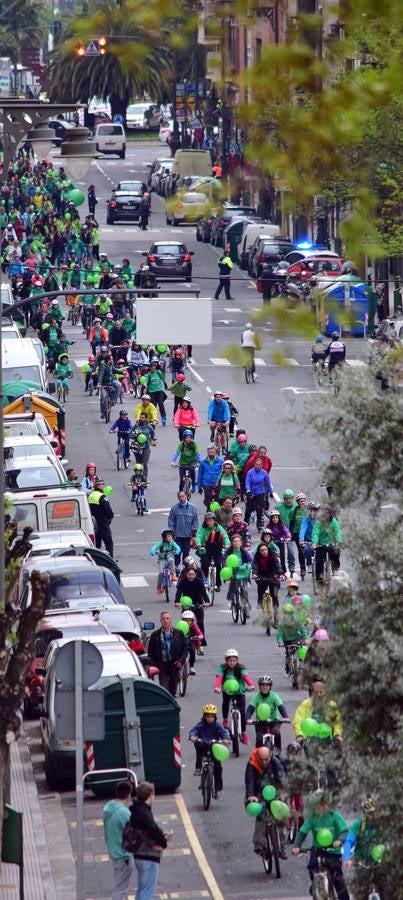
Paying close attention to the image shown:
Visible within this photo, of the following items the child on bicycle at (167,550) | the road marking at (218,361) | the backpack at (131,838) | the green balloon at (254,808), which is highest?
the backpack at (131,838)

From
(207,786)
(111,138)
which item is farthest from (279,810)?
(111,138)

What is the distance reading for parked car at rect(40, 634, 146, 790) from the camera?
2047 centimetres

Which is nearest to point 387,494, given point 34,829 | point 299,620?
point 299,620

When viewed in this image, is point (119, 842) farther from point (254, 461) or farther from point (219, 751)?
point (254, 461)

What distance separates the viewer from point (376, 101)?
7.67 meters

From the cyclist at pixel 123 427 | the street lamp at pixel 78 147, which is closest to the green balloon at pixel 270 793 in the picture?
the street lamp at pixel 78 147

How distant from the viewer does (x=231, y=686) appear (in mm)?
20984

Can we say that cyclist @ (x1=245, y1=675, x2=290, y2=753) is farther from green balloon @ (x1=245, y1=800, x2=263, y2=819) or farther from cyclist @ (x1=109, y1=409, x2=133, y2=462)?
cyclist @ (x1=109, y1=409, x2=133, y2=462)

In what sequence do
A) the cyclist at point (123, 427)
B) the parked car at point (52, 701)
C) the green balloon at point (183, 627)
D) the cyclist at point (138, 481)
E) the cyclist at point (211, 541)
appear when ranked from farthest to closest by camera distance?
1. the cyclist at point (123, 427)
2. the cyclist at point (138, 481)
3. the cyclist at point (211, 541)
4. the green balloon at point (183, 627)
5. the parked car at point (52, 701)

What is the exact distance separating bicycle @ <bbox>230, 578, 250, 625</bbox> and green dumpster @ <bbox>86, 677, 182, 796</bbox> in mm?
6821

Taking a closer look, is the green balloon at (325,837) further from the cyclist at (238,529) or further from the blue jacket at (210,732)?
the cyclist at (238,529)

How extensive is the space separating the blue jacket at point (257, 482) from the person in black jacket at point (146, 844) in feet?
52.4

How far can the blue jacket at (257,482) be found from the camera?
31641 mm

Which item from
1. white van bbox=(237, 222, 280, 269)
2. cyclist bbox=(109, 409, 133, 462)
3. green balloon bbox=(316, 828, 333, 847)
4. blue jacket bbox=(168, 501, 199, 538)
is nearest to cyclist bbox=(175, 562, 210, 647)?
blue jacket bbox=(168, 501, 199, 538)
